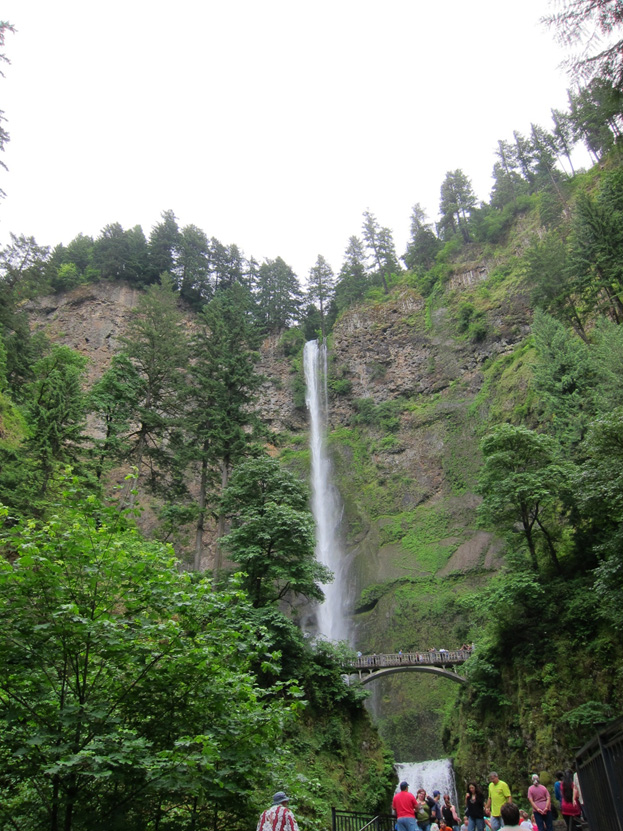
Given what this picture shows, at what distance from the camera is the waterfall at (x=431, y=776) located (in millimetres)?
22547

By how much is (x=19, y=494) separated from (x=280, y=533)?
8244 millimetres

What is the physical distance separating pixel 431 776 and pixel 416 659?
4.94m

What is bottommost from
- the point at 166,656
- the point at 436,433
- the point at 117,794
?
the point at 117,794

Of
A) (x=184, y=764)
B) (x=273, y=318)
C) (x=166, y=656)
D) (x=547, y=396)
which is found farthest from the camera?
(x=273, y=318)

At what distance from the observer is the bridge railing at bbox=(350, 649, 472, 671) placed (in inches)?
1024

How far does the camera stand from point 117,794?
484 cm

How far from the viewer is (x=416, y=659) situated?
26344 millimetres

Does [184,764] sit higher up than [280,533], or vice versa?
[280,533]

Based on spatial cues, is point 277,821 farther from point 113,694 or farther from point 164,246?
point 164,246

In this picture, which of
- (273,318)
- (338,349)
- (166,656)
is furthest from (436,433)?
(166,656)

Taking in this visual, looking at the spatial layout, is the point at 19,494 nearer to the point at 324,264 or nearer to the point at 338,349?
the point at 338,349

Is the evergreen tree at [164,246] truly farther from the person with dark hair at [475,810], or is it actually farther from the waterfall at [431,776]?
the person with dark hair at [475,810]

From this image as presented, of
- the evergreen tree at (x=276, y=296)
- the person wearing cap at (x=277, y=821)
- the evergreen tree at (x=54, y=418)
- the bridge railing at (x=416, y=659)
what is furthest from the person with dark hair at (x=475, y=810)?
the evergreen tree at (x=276, y=296)

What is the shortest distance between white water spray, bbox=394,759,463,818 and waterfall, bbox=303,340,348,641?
7.00 m
